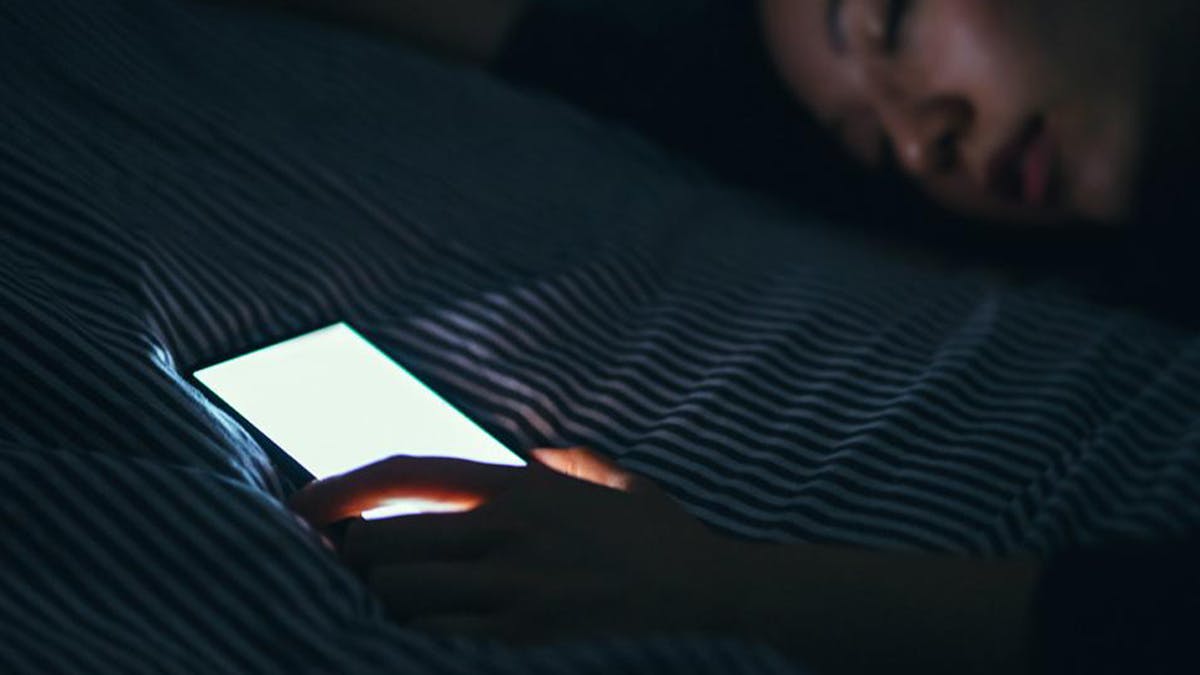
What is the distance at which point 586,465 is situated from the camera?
728 mm

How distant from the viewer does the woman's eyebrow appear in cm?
130

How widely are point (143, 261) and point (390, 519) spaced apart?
1.07 feet

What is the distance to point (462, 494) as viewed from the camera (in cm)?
63

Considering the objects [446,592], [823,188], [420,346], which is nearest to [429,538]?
[446,592]

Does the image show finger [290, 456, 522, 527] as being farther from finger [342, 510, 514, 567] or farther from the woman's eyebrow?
the woman's eyebrow

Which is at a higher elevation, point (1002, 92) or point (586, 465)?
point (1002, 92)

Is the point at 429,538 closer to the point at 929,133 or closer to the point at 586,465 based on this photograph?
the point at 586,465

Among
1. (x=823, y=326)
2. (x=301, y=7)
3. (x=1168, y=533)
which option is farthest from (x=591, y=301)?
(x=301, y=7)

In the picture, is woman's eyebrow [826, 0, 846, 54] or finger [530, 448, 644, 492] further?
woman's eyebrow [826, 0, 846, 54]

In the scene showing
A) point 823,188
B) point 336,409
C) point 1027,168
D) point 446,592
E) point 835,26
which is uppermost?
point 835,26

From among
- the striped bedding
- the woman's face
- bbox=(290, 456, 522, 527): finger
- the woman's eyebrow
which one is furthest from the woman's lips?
bbox=(290, 456, 522, 527): finger

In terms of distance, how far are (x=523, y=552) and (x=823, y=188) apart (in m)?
0.97

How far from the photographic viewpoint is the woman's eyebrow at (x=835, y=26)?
130 centimetres

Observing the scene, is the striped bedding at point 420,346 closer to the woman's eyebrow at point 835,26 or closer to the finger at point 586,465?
the finger at point 586,465
